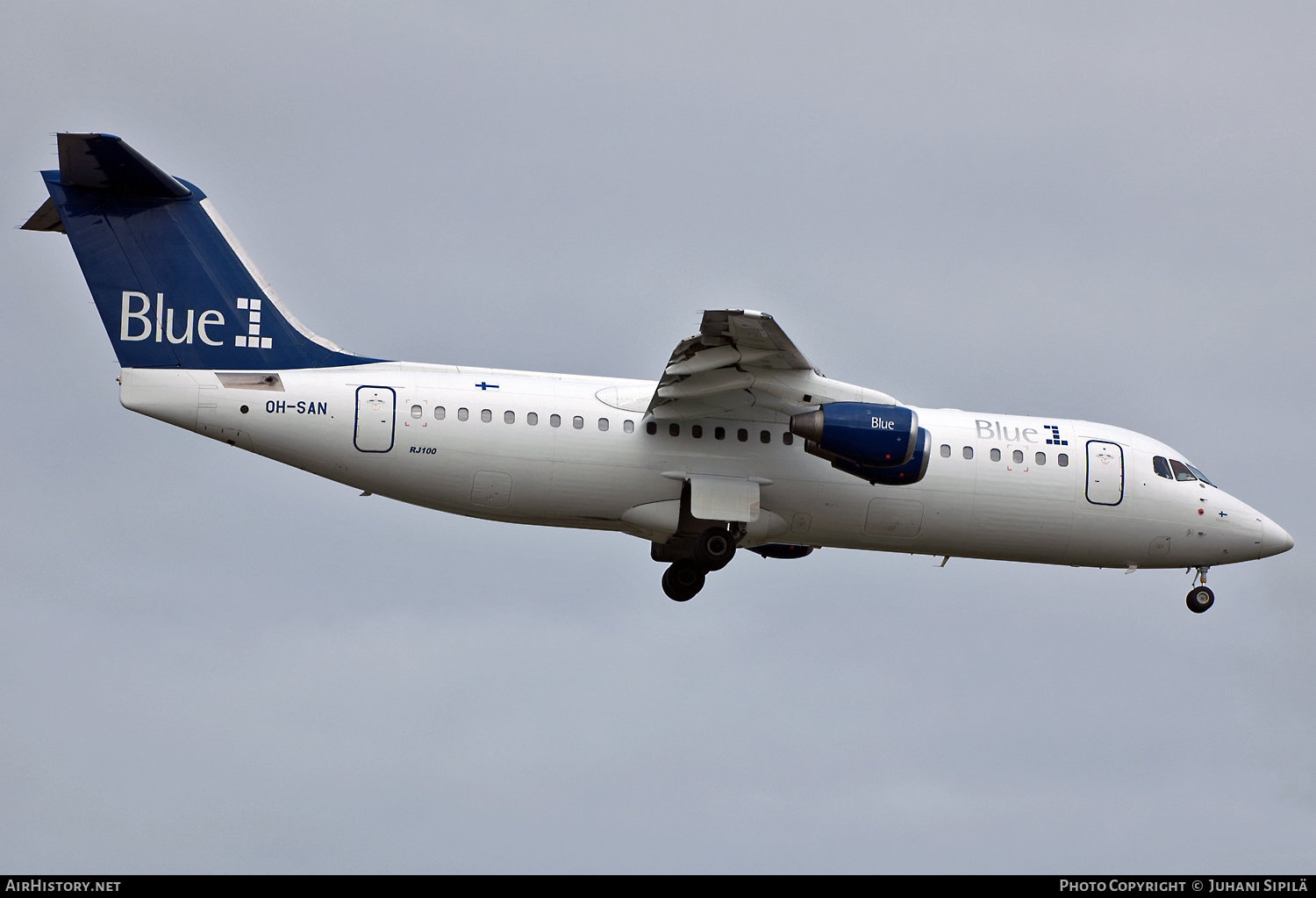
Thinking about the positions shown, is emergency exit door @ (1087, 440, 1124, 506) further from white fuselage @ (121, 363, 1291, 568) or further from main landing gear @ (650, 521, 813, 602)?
main landing gear @ (650, 521, 813, 602)

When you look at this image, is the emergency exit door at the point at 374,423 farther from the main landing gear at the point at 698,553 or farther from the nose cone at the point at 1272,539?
the nose cone at the point at 1272,539

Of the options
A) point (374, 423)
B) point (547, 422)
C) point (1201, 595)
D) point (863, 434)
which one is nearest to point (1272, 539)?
point (1201, 595)

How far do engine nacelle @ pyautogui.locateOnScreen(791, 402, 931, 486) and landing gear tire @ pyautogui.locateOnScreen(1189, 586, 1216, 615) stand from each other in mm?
7209

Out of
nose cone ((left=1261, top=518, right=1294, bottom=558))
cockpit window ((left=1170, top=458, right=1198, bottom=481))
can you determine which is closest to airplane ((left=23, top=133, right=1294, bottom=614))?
cockpit window ((left=1170, top=458, right=1198, bottom=481))

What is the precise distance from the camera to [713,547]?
86.7ft

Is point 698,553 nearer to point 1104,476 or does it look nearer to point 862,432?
point 862,432

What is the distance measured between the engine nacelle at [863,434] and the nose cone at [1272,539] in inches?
306

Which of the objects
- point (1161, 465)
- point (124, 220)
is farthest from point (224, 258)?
point (1161, 465)

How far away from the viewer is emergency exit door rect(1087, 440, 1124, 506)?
2811 centimetres

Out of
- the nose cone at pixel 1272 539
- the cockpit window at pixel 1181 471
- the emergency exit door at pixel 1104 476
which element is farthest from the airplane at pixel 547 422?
the nose cone at pixel 1272 539

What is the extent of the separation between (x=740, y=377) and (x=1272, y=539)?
1070 centimetres


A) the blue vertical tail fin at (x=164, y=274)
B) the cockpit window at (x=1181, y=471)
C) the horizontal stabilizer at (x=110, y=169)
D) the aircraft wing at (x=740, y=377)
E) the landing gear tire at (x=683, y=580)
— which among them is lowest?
the landing gear tire at (x=683, y=580)

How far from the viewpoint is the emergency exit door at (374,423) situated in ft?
82.0

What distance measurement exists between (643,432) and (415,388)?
3.66 metres
